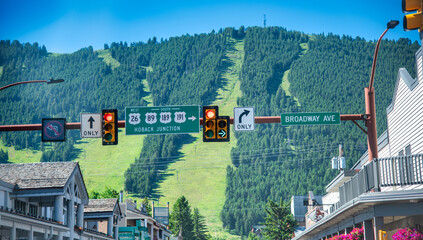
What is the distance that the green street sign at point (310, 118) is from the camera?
90.8ft

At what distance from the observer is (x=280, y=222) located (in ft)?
467

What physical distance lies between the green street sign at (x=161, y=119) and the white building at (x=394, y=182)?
27.2ft

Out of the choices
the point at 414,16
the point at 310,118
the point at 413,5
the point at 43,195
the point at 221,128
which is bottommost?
the point at 43,195

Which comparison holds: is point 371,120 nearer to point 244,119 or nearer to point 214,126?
point 244,119

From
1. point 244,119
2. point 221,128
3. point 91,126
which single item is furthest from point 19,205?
Answer: point 244,119

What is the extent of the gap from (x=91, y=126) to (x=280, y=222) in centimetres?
11927

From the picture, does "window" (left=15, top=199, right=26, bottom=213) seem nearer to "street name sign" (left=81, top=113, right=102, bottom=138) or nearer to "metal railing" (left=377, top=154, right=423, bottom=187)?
"street name sign" (left=81, top=113, right=102, bottom=138)

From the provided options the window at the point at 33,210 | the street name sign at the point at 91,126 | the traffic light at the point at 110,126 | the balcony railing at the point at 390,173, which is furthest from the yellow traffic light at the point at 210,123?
the window at the point at 33,210

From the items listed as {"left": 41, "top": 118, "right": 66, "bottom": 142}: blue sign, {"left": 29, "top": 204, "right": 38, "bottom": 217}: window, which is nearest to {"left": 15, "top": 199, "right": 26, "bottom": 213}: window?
{"left": 29, "top": 204, "right": 38, "bottom": 217}: window

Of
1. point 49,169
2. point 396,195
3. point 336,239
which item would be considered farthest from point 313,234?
point 396,195

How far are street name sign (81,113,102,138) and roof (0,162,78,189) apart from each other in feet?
43.4

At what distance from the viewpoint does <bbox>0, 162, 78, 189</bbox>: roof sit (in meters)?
39.5

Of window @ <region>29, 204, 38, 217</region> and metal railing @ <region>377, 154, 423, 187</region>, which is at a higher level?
metal railing @ <region>377, 154, 423, 187</region>

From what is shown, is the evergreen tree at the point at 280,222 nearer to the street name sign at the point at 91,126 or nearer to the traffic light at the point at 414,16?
the street name sign at the point at 91,126
